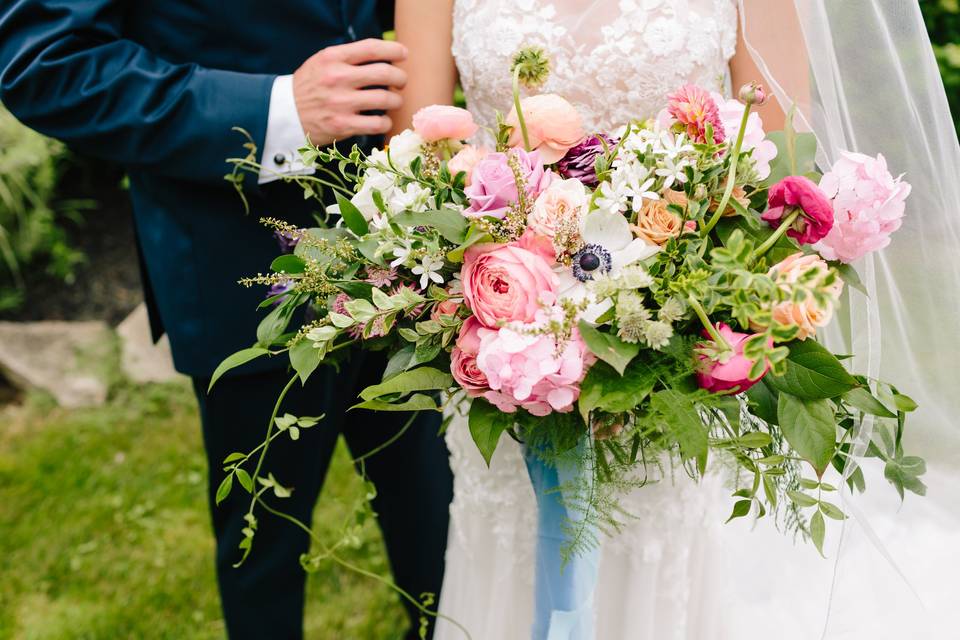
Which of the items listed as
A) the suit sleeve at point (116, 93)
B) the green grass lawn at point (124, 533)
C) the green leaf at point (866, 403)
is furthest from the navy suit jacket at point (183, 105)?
the green leaf at point (866, 403)

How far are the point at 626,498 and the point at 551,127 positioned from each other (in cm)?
86

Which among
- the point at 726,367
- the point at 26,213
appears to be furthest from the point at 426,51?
the point at 26,213

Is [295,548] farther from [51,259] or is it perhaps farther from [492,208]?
[51,259]

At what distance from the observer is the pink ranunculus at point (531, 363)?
3.53ft

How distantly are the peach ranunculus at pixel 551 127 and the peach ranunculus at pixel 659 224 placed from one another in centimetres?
18

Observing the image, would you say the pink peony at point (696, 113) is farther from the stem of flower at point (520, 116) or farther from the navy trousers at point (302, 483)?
the navy trousers at point (302, 483)

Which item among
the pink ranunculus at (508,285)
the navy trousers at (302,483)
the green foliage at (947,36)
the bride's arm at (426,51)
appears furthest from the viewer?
the green foliage at (947,36)

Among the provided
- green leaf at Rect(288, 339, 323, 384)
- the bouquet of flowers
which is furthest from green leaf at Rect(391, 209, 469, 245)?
green leaf at Rect(288, 339, 323, 384)

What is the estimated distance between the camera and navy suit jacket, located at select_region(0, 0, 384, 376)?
1757mm

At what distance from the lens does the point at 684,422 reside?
1.09 meters

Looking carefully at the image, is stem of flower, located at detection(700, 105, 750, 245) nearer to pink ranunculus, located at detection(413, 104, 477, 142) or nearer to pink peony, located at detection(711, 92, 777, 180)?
pink peony, located at detection(711, 92, 777, 180)

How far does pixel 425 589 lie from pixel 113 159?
1.51 meters

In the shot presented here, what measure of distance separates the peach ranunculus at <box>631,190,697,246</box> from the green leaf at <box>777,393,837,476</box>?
0.26 metres

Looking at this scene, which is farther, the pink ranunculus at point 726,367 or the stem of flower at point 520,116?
the stem of flower at point 520,116
